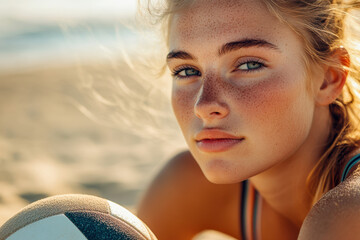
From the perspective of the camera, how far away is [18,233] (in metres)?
1.86

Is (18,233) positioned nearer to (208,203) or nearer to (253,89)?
(253,89)

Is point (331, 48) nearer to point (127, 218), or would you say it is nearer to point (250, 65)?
point (250, 65)

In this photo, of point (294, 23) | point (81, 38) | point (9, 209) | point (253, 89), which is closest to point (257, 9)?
point (294, 23)

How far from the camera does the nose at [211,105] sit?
1.95 meters

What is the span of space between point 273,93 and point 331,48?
1.29 feet

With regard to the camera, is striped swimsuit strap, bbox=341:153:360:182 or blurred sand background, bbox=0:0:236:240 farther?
blurred sand background, bbox=0:0:236:240

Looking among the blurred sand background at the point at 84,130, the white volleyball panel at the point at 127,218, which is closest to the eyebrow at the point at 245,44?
the white volleyball panel at the point at 127,218

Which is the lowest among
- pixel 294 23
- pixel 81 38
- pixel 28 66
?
pixel 294 23

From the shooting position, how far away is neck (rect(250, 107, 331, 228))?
2.31 metres

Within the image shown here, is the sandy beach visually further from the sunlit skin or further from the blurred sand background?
the sunlit skin

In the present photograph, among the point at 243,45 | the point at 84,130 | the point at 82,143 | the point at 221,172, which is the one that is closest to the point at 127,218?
the point at 221,172

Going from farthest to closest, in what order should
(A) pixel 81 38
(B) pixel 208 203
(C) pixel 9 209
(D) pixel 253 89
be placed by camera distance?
(A) pixel 81 38, (C) pixel 9 209, (B) pixel 208 203, (D) pixel 253 89

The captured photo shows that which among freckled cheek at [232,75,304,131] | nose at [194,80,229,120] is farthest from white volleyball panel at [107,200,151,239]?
freckled cheek at [232,75,304,131]

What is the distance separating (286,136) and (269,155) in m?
0.10
